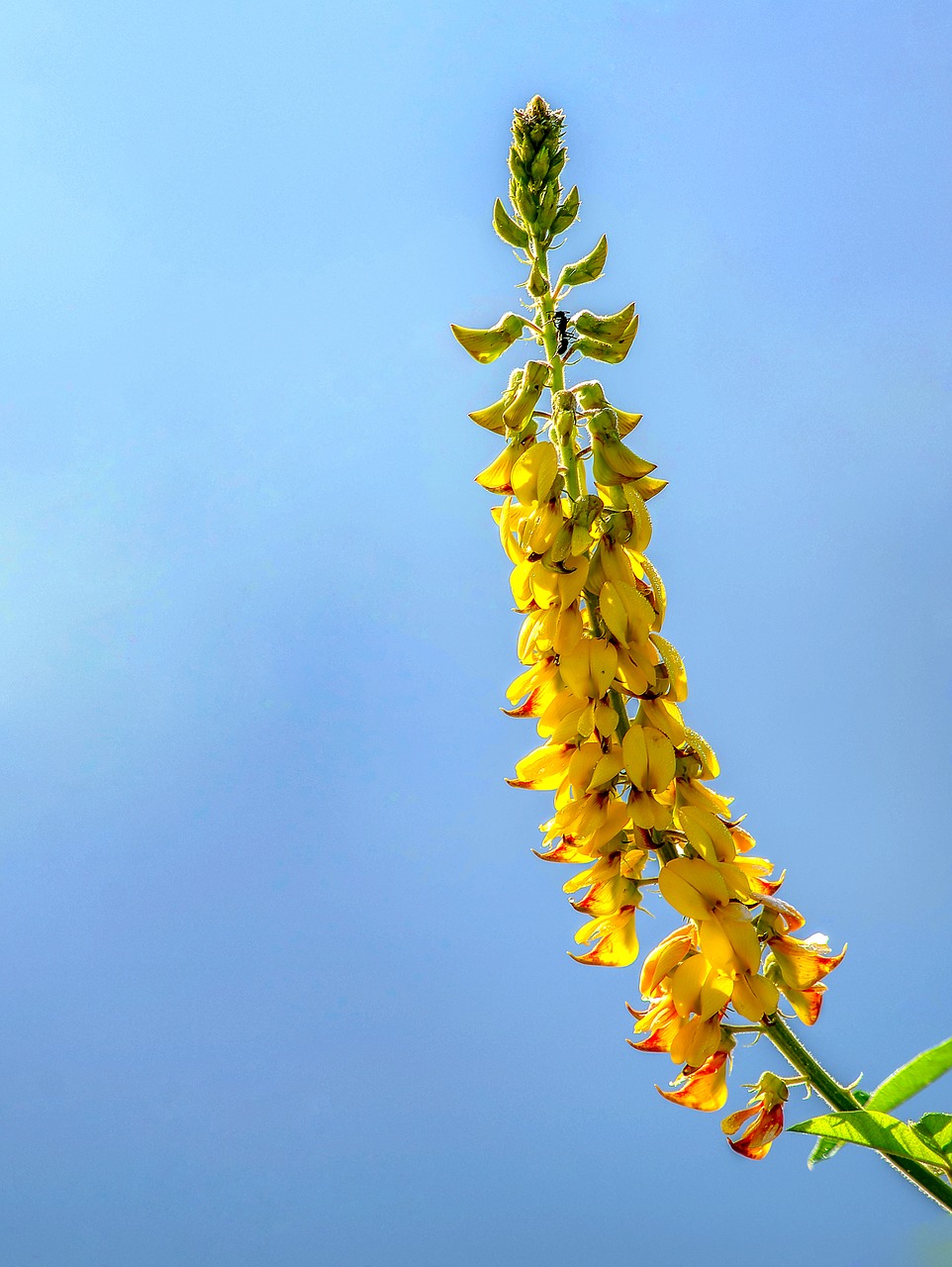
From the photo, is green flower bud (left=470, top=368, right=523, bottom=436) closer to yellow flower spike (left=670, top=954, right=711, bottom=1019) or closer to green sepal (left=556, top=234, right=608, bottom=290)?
green sepal (left=556, top=234, right=608, bottom=290)

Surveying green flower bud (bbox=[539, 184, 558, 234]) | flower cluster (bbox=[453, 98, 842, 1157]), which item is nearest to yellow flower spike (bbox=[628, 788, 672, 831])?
flower cluster (bbox=[453, 98, 842, 1157])

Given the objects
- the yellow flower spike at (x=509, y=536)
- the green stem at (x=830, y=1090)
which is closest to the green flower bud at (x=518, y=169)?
the yellow flower spike at (x=509, y=536)

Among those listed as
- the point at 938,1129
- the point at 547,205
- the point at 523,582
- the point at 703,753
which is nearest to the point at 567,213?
the point at 547,205

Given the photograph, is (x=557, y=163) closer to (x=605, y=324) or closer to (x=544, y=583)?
(x=605, y=324)

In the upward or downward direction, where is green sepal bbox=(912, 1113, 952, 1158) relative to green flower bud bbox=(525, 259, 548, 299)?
downward

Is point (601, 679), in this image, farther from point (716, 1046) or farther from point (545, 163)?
point (545, 163)

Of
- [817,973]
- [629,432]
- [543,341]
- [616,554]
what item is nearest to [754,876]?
[817,973]

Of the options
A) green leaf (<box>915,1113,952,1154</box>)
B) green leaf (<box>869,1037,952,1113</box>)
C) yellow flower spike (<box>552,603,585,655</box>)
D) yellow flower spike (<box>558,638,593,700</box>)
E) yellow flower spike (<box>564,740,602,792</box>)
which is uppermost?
yellow flower spike (<box>552,603,585,655</box>)
